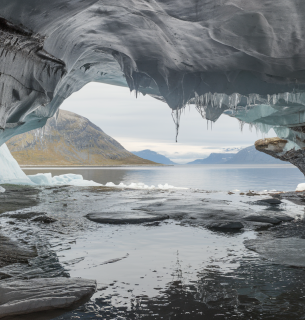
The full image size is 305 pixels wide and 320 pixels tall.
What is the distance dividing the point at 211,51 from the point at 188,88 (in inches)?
77.9

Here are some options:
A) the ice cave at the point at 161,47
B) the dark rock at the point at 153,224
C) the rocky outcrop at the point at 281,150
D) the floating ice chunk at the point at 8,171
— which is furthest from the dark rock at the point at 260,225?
the floating ice chunk at the point at 8,171

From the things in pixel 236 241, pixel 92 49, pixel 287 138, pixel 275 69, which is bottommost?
pixel 236 241

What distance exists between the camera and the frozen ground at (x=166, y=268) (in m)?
3.75

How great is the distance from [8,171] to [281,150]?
2049 centimetres

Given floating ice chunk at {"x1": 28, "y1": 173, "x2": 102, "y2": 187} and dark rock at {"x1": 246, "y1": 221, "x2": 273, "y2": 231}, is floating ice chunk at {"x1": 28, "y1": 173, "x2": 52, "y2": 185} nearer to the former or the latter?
floating ice chunk at {"x1": 28, "y1": 173, "x2": 102, "y2": 187}

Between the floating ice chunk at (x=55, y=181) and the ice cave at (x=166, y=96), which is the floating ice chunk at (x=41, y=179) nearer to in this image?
the floating ice chunk at (x=55, y=181)

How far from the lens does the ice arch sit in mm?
5668

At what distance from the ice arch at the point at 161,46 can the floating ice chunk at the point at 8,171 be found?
52.8 ft

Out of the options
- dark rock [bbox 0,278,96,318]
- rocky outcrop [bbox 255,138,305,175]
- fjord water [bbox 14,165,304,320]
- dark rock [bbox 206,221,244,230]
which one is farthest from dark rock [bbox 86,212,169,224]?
rocky outcrop [bbox 255,138,305,175]

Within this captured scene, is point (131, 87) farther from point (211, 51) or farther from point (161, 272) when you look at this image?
point (161, 272)

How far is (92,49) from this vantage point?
873 centimetres

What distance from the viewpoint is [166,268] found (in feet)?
17.3

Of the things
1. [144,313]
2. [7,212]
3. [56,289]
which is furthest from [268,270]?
[7,212]

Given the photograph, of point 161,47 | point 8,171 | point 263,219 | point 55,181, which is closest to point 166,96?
point 161,47
